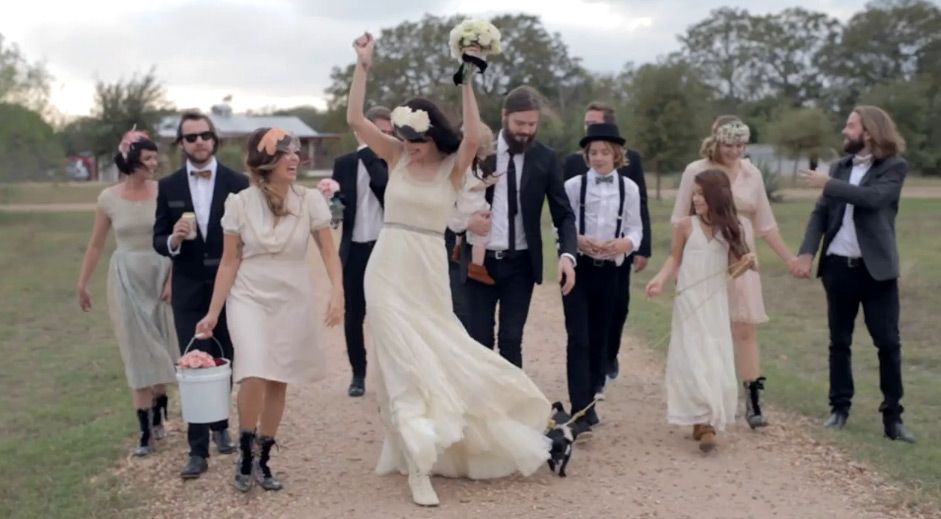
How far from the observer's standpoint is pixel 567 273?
7.07 metres

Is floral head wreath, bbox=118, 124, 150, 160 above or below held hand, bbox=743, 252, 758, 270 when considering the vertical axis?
above

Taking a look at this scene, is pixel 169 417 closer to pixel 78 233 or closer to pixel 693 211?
pixel 693 211

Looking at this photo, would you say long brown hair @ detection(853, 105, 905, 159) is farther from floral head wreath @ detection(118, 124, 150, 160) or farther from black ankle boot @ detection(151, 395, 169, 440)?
black ankle boot @ detection(151, 395, 169, 440)

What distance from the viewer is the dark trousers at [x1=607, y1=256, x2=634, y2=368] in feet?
28.1

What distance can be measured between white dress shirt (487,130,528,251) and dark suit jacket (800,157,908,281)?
2.23m

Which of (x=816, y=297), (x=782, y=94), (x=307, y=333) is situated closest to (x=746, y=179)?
(x=307, y=333)

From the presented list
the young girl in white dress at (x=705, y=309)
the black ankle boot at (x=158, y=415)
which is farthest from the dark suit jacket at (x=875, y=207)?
the black ankle boot at (x=158, y=415)

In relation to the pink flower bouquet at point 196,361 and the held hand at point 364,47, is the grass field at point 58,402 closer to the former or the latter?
the pink flower bouquet at point 196,361

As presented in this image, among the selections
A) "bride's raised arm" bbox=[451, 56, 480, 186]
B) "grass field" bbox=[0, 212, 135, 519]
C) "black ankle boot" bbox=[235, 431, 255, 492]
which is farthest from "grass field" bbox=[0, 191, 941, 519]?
"bride's raised arm" bbox=[451, 56, 480, 186]

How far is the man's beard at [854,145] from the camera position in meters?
7.90

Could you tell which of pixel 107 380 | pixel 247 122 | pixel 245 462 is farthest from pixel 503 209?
pixel 247 122

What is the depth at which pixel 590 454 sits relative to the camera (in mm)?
7215

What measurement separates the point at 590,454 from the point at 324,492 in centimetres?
182

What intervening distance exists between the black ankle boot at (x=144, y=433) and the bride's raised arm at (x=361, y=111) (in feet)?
8.16
